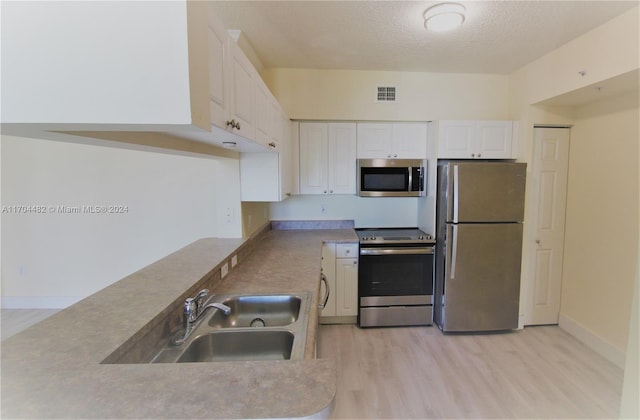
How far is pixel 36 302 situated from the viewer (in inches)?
138

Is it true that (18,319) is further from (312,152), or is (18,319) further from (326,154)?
(326,154)

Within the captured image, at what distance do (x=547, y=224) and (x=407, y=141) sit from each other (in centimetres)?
→ 167

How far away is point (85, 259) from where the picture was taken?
3520 mm

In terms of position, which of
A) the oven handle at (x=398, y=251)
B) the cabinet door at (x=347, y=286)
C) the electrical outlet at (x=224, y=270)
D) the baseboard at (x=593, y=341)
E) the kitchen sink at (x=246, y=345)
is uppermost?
the electrical outlet at (x=224, y=270)

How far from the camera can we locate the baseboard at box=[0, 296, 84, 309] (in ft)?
11.4

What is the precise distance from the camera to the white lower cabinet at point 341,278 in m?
3.00

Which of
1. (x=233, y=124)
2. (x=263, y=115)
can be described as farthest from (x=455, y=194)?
(x=233, y=124)

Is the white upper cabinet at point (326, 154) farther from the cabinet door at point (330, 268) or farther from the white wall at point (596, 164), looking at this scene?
the white wall at point (596, 164)

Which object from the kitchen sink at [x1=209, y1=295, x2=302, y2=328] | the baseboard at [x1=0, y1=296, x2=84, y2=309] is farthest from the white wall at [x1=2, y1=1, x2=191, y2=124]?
the baseboard at [x1=0, y1=296, x2=84, y2=309]

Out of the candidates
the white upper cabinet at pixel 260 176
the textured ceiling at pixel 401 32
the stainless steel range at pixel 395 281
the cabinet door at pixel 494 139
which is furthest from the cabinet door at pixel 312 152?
the cabinet door at pixel 494 139

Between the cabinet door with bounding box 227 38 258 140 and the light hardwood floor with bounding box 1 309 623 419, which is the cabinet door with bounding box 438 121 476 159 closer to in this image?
the light hardwood floor with bounding box 1 309 623 419

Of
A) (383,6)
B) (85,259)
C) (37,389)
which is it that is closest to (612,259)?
(383,6)

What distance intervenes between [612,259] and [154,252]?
184 inches

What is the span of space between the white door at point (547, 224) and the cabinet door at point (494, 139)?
243 mm
